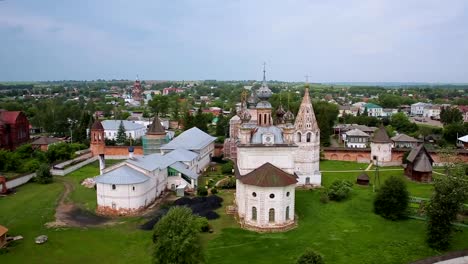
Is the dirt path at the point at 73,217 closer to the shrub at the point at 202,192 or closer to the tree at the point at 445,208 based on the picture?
the shrub at the point at 202,192

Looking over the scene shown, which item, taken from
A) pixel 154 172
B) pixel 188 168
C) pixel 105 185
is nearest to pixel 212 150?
pixel 188 168

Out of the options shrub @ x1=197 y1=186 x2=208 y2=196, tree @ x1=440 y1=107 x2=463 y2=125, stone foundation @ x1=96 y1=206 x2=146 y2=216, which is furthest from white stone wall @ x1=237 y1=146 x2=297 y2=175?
tree @ x1=440 y1=107 x2=463 y2=125

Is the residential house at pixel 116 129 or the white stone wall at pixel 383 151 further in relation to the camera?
the residential house at pixel 116 129

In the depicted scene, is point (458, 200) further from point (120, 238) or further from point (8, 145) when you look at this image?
point (8, 145)

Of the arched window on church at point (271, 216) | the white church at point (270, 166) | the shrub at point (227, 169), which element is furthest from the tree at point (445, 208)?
the shrub at point (227, 169)

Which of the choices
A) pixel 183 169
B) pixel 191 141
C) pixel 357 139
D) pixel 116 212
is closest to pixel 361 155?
pixel 357 139

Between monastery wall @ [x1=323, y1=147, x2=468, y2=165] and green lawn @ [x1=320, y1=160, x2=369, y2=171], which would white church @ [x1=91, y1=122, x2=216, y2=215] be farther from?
monastery wall @ [x1=323, y1=147, x2=468, y2=165]

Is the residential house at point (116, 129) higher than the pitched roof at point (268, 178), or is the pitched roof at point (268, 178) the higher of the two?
the pitched roof at point (268, 178)
